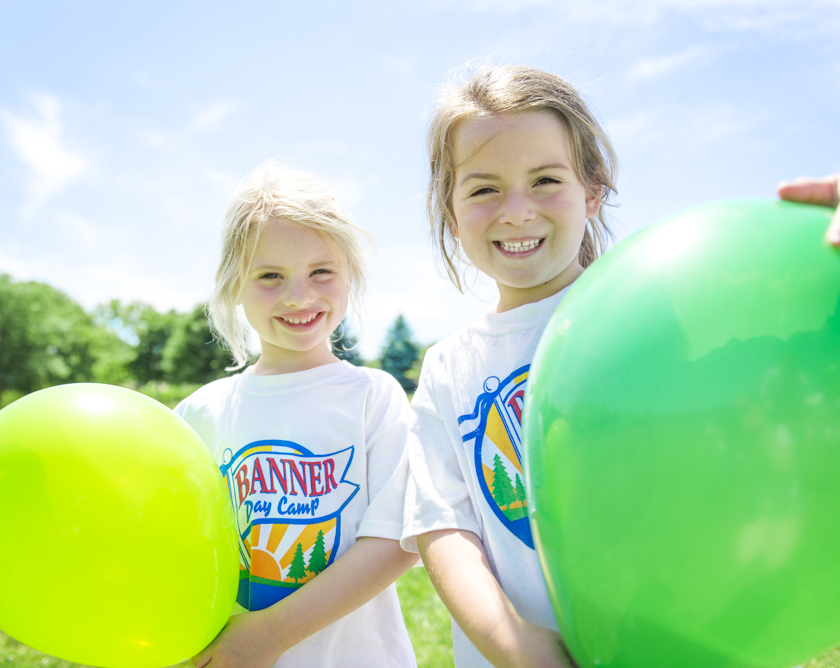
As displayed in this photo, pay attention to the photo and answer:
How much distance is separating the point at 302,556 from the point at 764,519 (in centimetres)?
130

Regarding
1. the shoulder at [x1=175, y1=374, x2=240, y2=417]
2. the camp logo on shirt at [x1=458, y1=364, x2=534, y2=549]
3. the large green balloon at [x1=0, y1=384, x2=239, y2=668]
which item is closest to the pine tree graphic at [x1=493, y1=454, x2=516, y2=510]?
the camp logo on shirt at [x1=458, y1=364, x2=534, y2=549]

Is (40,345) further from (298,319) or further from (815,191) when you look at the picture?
(815,191)

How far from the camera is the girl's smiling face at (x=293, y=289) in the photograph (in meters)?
2.06

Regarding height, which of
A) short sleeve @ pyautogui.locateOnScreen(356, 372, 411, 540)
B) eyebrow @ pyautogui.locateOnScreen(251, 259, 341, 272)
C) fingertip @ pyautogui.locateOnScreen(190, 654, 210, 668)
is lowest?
fingertip @ pyautogui.locateOnScreen(190, 654, 210, 668)

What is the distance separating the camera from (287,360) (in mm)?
2207

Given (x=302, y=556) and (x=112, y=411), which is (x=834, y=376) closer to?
(x=302, y=556)

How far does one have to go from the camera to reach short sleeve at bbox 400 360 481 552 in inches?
60.1

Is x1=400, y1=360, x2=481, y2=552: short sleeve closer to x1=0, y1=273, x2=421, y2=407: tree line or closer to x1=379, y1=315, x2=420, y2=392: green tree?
x1=0, y1=273, x2=421, y2=407: tree line

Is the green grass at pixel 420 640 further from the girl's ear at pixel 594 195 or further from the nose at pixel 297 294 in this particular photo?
the girl's ear at pixel 594 195

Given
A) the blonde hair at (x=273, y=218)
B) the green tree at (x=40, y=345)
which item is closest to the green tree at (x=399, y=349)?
the green tree at (x=40, y=345)

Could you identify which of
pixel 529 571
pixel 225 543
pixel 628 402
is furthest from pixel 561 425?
pixel 225 543

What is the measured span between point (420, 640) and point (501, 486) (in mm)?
2520

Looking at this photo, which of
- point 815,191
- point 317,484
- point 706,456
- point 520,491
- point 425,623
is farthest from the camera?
point 425,623

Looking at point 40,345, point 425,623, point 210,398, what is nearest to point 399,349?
point 40,345
